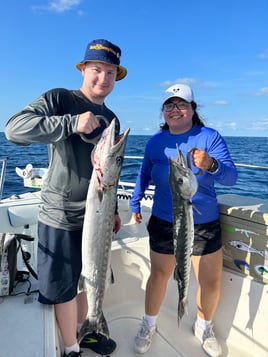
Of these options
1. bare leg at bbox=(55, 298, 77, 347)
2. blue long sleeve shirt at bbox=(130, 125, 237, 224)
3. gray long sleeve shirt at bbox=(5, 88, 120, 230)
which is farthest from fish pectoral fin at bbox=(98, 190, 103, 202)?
bare leg at bbox=(55, 298, 77, 347)

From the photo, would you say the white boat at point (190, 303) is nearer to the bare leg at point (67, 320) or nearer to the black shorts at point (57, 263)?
the bare leg at point (67, 320)

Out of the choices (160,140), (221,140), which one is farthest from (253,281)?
(160,140)

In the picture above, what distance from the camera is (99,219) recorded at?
177 cm

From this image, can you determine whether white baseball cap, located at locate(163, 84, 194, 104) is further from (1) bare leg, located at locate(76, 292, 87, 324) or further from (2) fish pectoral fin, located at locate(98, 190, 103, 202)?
(1) bare leg, located at locate(76, 292, 87, 324)

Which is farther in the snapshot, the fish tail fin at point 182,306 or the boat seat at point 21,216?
the boat seat at point 21,216

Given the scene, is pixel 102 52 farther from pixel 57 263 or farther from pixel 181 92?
pixel 57 263

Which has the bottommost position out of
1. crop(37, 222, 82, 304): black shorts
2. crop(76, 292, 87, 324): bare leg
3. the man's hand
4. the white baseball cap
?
crop(76, 292, 87, 324): bare leg

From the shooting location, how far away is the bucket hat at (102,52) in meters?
1.83

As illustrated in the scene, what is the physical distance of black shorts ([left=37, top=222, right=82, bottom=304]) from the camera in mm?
1952

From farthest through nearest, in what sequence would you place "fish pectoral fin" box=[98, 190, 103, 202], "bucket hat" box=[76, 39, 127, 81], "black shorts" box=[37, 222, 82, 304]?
"black shorts" box=[37, 222, 82, 304], "bucket hat" box=[76, 39, 127, 81], "fish pectoral fin" box=[98, 190, 103, 202]

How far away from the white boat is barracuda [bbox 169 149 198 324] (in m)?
0.79

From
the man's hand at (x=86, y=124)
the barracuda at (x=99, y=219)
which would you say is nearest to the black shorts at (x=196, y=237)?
the barracuda at (x=99, y=219)

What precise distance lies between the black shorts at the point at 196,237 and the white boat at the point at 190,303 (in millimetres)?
306

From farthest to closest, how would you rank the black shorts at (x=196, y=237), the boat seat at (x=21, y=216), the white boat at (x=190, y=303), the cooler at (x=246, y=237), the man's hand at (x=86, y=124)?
1. the boat seat at (x=21, y=216)
2. the cooler at (x=246, y=237)
3. the black shorts at (x=196, y=237)
4. the white boat at (x=190, y=303)
5. the man's hand at (x=86, y=124)
